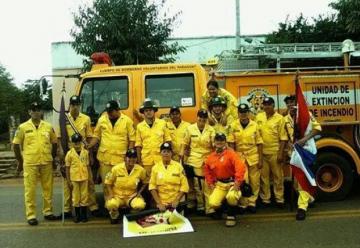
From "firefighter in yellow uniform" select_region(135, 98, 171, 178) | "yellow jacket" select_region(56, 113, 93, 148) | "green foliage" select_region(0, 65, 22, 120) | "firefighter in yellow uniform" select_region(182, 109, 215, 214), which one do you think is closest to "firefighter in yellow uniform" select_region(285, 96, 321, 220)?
"firefighter in yellow uniform" select_region(182, 109, 215, 214)

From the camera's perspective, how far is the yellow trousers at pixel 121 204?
7.72 m

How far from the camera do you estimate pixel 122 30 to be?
48.2ft

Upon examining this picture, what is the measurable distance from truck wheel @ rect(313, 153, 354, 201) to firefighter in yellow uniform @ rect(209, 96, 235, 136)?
1.72m

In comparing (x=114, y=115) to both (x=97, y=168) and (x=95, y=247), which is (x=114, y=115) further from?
(x=95, y=247)

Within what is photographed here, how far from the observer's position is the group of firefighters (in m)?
7.73

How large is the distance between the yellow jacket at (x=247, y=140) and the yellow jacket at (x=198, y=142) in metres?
0.32

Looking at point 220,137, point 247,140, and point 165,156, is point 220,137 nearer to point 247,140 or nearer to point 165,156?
point 247,140

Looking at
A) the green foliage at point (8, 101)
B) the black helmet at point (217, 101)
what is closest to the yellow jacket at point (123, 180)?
the black helmet at point (217, 101)

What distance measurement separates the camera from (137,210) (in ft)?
25.4

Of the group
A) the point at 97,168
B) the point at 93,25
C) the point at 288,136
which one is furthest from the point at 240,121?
the point at 93,25

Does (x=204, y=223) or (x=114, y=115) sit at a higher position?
(x=114, y=115)

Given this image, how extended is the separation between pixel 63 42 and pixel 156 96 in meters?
14.1

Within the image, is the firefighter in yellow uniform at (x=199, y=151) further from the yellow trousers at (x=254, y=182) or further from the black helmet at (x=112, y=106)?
the black helmet at (x=112, y=106)

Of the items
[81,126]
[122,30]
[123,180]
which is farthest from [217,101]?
[122,30]
